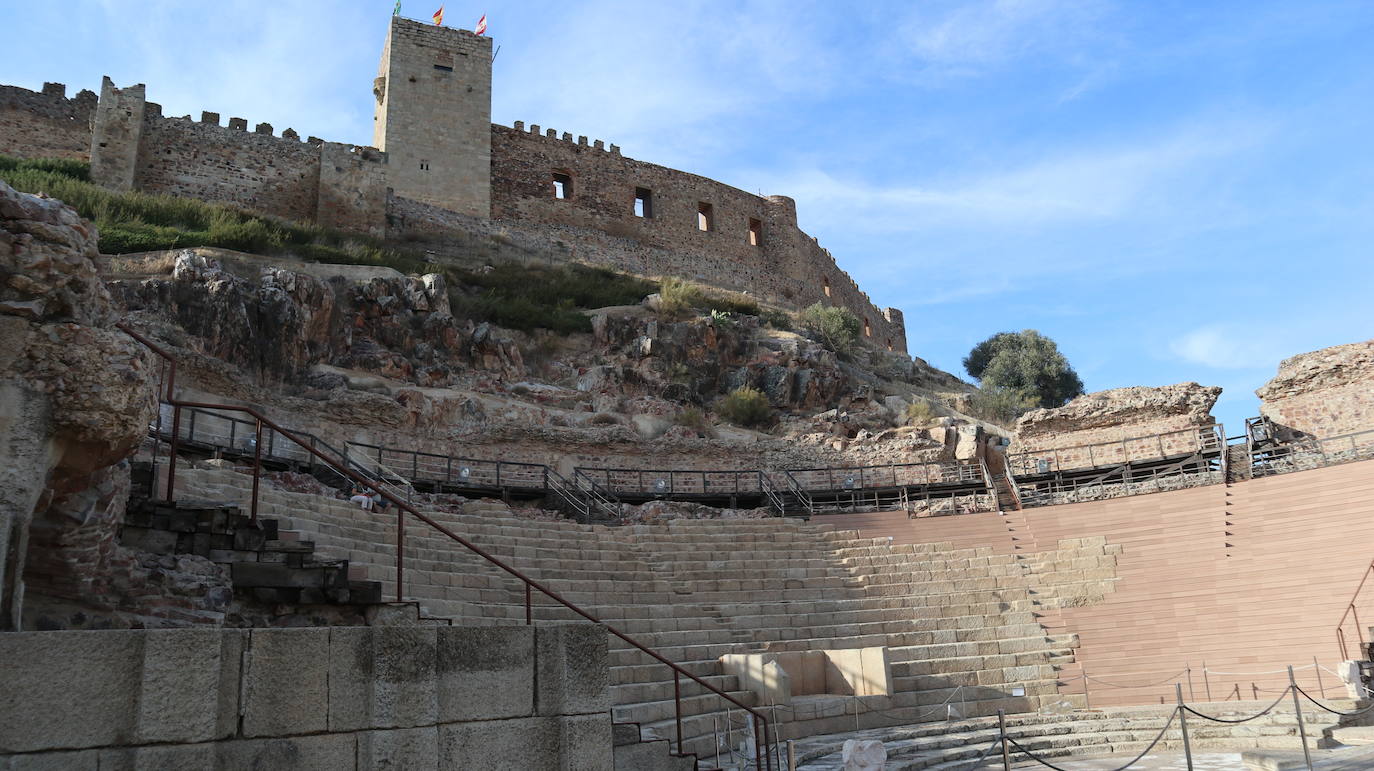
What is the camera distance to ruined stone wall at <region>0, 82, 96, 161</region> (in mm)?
29797

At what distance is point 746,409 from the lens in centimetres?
2569

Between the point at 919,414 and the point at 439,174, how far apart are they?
17852 mm

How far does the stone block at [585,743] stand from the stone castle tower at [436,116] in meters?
30.3

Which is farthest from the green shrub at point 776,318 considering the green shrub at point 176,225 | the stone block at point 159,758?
the stone block at point 159,758

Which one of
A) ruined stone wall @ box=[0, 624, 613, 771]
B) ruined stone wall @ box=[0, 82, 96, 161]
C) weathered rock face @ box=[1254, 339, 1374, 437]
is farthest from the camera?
ruined stone wall @ box=[0, 82, 96, 161]

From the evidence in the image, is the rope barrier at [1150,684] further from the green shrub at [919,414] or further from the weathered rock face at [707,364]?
the weathered rock face at [707,364]

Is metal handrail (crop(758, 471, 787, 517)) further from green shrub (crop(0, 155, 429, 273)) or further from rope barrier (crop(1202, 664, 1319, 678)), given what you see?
green shrub (crop(0, 155, 429, 273))

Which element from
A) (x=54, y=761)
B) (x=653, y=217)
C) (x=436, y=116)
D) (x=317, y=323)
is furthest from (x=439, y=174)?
(x=54, y=761)

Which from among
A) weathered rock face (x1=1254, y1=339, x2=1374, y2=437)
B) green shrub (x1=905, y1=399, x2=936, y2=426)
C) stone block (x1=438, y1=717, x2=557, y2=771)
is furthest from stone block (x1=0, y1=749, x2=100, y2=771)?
green shrub (x1=905, y1=399, x2=936, y2=426)

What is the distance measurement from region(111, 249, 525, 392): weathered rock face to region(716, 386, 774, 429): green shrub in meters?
5.10

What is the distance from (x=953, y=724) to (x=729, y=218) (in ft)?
107

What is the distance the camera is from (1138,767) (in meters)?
9.07

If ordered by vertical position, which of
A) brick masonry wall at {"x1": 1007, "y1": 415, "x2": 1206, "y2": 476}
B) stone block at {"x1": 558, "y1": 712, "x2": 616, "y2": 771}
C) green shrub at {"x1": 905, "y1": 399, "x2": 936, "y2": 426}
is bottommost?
stone block at {"x1": 558, "y1": 712, "x2": 616, "y2": 771}

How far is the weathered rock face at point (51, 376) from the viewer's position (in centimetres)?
454
